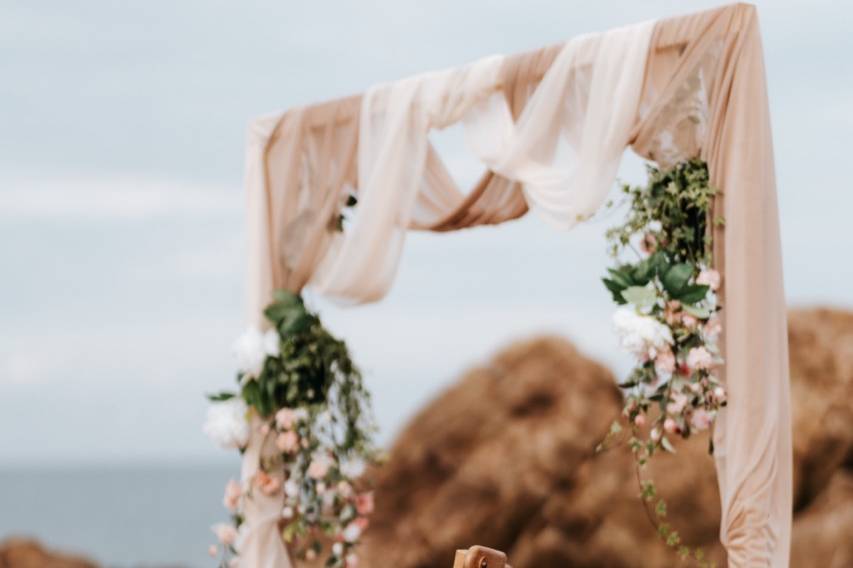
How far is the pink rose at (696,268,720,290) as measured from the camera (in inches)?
140

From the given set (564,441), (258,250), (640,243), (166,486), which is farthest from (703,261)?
(166,486)

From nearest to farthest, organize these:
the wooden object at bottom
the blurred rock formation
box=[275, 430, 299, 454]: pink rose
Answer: the wooden object at bottom
box=[275, 430, 299, 454]: pink rose
the blurred rock formation

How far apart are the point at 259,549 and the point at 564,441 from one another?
11.6 ft

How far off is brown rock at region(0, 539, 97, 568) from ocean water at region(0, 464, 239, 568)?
5.17 m

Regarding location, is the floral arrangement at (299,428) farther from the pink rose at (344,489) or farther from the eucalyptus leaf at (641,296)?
the eucalyptus leaf at (641,296)

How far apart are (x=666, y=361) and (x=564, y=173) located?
2.53 feet

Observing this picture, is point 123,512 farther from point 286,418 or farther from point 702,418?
point 702,418

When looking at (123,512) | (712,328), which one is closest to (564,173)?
(712,328)

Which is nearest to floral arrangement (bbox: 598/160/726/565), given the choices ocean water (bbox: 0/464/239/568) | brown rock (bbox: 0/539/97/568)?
brown rock (bbox: 0/539/97/568)

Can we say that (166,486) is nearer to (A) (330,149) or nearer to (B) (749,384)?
(A) (330,149)

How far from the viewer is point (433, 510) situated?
8.08m

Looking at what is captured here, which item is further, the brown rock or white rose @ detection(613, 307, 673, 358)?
the brown rock

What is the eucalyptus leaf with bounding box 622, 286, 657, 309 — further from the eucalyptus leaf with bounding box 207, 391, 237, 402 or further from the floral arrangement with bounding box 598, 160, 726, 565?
the eucalyptus leaf with bounding box 207, 391, 237, 402

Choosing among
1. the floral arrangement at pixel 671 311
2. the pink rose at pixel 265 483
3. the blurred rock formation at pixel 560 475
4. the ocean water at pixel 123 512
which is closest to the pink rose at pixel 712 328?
the floral arrangement at pixel 671 311
